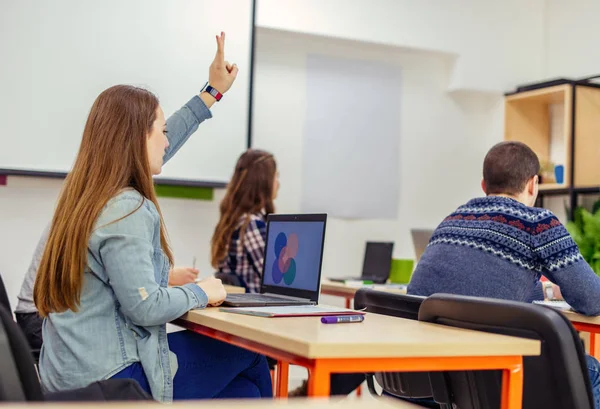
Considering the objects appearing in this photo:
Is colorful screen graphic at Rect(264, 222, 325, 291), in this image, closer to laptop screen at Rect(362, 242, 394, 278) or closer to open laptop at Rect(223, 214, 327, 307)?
open laptop at Rect(223, 214, 327, 307)

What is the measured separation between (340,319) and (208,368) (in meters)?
0.52

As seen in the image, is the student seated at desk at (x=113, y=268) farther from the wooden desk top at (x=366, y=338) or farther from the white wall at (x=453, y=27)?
the white wall at (x=453, y=27)

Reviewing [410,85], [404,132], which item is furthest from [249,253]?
[410,85]

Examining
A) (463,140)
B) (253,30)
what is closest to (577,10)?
(463,140)

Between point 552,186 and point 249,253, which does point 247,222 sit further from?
point 552,186

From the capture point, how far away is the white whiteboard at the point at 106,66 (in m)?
4.00

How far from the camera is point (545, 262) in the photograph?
218cm

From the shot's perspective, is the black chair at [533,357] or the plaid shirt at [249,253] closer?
the black chair at [533,357]

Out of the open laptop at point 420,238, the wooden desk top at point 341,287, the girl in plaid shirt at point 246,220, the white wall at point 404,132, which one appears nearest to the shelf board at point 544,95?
the white wall at point 404,132

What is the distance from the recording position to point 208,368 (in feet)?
6.93

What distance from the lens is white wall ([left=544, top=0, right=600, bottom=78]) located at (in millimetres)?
5227

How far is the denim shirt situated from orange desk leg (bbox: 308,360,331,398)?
0.55 m

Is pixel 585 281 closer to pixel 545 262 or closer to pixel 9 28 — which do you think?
pixel 545 262

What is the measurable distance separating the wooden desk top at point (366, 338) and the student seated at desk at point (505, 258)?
51 cm
